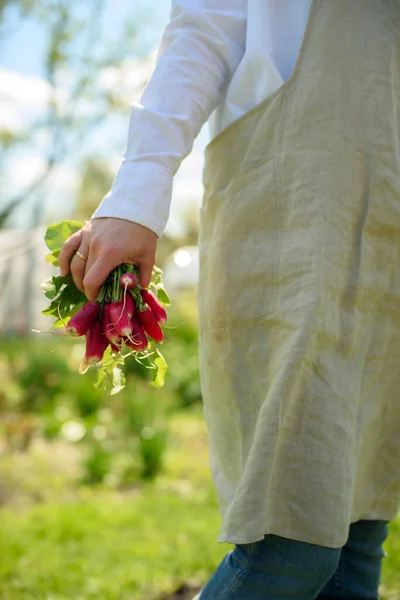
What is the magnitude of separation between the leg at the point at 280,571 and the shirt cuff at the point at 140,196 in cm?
64

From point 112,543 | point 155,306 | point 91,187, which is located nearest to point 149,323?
point 155,306

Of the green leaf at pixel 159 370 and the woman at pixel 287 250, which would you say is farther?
the green leaf at pixel 159 370

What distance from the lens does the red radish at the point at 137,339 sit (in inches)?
50.8

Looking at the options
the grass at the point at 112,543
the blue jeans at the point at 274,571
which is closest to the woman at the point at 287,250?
the blue jeans at the point at 274,571

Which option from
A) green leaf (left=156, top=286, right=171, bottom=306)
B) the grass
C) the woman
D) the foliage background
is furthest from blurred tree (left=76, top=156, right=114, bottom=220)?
the woman

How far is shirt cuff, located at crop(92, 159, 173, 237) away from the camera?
1260mm

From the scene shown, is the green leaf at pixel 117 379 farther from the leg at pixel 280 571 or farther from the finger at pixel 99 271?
the leg at pixel 280 571

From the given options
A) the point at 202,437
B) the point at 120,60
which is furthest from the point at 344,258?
the point at 120,60

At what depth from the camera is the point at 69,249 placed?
132 cm

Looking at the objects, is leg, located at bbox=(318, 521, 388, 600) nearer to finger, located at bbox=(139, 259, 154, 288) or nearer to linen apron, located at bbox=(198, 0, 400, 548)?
linen apron, located at bbox=(198, 0, 400, 548)

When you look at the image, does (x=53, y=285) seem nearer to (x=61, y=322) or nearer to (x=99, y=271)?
(x=61, y=322)

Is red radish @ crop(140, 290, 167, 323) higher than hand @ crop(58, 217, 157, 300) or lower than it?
lower

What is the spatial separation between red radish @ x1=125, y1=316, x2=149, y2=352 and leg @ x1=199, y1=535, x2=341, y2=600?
43 cm

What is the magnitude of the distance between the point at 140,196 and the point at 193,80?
0.27m
